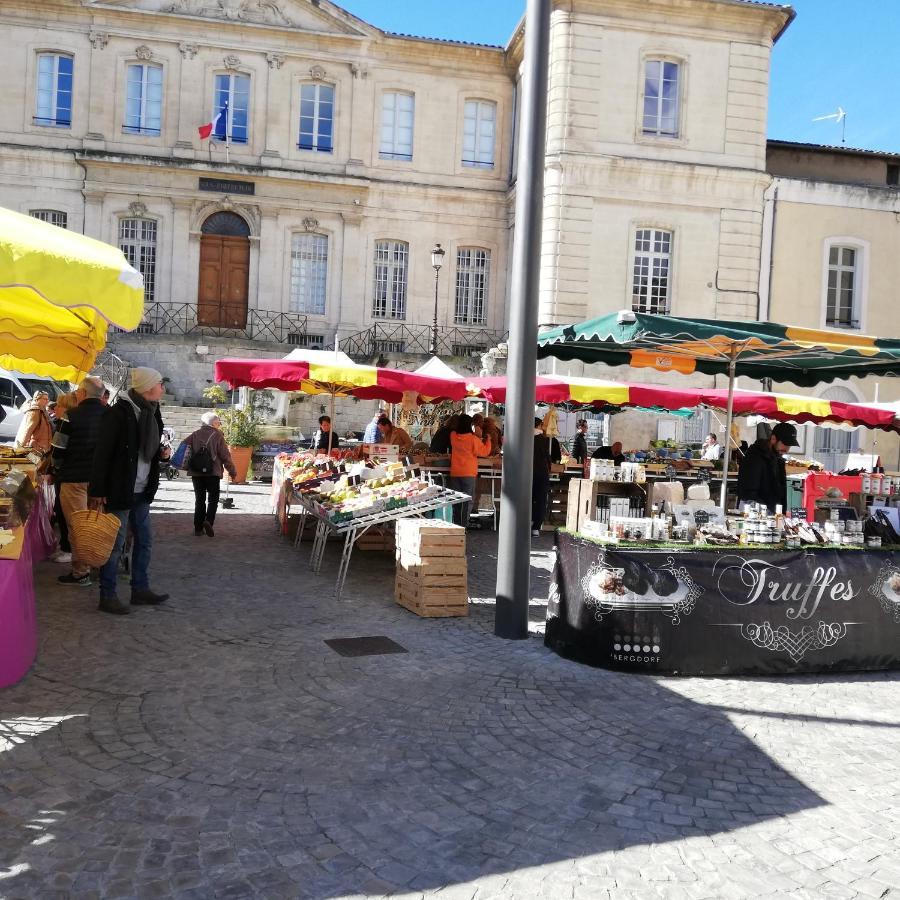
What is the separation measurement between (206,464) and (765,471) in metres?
6.56

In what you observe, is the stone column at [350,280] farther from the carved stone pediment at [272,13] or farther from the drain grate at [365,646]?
the drain grate at [365,646]

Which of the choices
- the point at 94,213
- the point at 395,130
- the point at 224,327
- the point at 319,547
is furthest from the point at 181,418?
the point at 319,547

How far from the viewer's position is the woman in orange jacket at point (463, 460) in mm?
11945

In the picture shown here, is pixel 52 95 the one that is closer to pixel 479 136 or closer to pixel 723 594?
pixel 479 136

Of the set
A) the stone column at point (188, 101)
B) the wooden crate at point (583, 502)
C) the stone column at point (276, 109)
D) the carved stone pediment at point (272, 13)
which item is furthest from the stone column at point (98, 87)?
the wooden crate at point (583, 502)

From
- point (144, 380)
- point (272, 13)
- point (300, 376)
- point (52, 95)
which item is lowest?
point (144, 380)

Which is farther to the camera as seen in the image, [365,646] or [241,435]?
[241,435]

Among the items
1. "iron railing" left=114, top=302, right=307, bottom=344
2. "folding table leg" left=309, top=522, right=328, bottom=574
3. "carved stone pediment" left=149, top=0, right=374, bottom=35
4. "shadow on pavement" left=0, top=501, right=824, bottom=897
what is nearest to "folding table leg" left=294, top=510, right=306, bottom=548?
"folding table leg" left=309, top=522, right=328, bottom=574

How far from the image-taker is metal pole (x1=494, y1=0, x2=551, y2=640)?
20.8ft

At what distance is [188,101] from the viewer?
2389cm

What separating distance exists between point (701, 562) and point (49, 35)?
25059mm

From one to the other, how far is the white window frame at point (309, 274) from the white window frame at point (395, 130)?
3120mm

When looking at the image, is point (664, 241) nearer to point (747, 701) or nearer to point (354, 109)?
point (354, 109)

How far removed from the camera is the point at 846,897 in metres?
3.09
